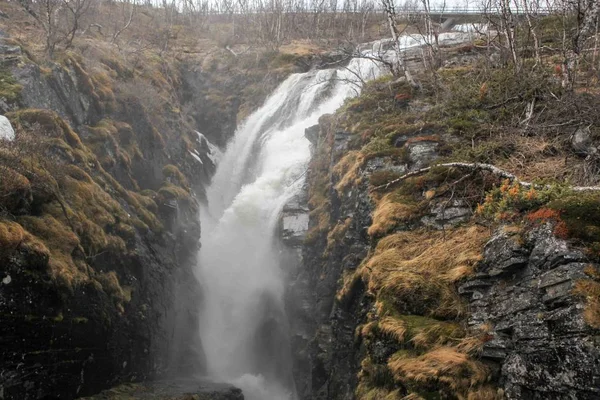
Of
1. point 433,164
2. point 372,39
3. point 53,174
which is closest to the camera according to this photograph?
point 433,164

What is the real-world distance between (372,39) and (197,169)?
92.9 feet

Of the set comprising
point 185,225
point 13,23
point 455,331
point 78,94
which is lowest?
point 185,225

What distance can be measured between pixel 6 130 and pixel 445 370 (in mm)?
11479

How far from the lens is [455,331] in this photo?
647cm

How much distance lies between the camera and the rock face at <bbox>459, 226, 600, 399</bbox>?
474cm

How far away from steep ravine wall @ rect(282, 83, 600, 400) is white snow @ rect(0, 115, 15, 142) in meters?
9.25

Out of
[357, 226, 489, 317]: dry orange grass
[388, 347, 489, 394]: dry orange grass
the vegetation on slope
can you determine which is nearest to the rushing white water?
the vegetation on slope

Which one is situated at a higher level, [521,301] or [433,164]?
[433,164]

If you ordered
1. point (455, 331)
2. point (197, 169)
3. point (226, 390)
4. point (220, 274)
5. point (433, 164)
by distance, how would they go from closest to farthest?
1. point (455, 331)
2. point (433, 164)
3. point (226, 390)
4. point (220, 274)
5. point (197, 169)

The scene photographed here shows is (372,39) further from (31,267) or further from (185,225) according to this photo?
(31,267)

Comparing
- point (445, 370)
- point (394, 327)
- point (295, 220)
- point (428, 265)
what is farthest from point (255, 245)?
point (445, 370)

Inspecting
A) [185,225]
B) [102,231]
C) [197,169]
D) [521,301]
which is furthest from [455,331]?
[197,169]

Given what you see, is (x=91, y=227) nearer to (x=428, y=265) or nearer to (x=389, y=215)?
(x=389, y=215)

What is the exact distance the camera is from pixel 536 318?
17.8ft
